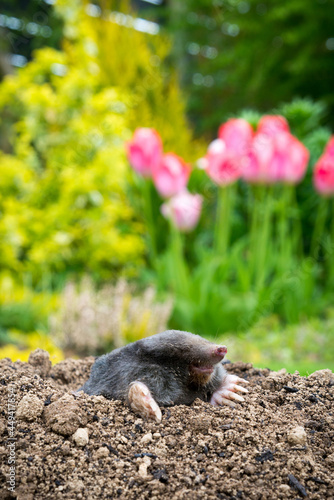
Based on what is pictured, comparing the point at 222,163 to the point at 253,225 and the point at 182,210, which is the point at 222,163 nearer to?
the point at 182,210

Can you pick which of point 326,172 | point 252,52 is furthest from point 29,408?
point 252,52

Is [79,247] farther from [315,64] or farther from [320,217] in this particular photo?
[315,64]

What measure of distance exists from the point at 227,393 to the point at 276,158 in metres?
3.09

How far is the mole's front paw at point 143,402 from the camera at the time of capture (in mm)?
1212

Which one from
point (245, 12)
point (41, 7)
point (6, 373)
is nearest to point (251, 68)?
point (245, 12)

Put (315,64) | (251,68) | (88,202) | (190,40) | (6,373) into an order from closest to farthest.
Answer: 1. (6,373)
2. (88,202)
3. (315,64)
4. (251,68)
5. (190,40)

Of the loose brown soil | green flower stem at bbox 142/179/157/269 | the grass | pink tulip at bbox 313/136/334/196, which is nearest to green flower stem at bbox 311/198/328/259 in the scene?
pink tulip at bbox 313/136/334/196

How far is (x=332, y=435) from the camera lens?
1.22m

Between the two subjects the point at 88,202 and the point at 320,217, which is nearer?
the point at 320,217

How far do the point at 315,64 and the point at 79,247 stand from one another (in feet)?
14.9

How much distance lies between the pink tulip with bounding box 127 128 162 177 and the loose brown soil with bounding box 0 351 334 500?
312 centimetres

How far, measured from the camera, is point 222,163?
3.97 metres

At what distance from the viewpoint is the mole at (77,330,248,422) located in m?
1.22

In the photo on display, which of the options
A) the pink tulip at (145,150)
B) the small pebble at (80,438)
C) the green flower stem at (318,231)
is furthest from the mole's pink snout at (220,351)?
the green flower stem at (318,231)
